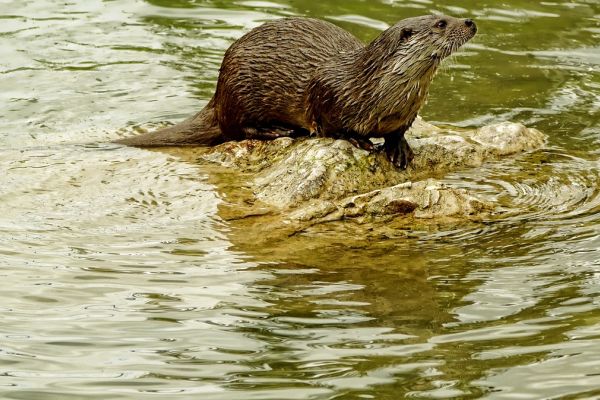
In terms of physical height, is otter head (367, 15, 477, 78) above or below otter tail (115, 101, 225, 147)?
above

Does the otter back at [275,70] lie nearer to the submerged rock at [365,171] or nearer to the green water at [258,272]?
the submerged rock at [365,171]

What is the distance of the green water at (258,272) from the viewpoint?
314 cm

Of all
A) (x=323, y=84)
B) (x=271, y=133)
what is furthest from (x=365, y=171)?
(x=271, y=133)

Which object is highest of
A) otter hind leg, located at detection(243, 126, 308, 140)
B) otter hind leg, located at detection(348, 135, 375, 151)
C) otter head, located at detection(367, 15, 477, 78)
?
otter head, located at detection(367, 15, 477, 78)

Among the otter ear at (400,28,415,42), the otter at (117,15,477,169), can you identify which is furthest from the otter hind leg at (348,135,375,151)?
the otter ear at (400,28,415,42)

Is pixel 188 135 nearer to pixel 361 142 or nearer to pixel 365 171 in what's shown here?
pixel 361 142

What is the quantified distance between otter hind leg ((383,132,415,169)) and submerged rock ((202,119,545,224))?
0.11 ft

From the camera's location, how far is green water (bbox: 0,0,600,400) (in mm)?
3145

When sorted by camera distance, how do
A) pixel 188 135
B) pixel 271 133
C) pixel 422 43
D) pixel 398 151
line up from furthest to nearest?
pixel 188 135
pixel 271 133
pixel 398 151
pixel 422 43

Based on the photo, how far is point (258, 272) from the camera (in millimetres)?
4070

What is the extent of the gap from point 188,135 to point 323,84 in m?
0.92

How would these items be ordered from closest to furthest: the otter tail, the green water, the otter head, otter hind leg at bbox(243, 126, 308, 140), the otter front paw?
the green water
the otter head
the otter front paw
otter hind leg at bbox(243, 126, 308, 140)
the otter tail

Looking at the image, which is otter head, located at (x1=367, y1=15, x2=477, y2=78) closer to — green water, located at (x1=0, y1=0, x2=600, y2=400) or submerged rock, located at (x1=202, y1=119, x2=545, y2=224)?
submerged rock, located at (x1=202, y1=119, x2=545, y2=224)

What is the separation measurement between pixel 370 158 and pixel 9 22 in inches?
150
